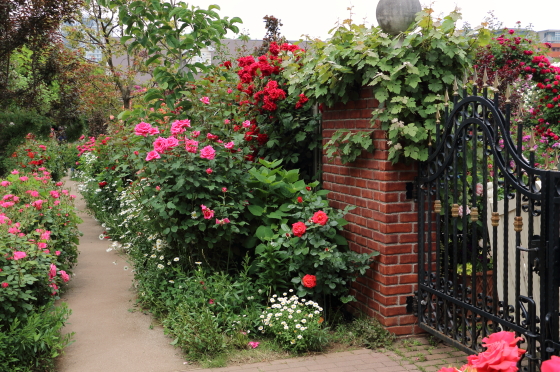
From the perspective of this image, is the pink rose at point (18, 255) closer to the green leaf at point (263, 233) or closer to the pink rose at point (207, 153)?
the pink rose at point (207, 153)

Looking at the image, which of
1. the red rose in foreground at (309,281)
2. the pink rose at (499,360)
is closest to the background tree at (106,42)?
the red rose in foreground at (309,281)

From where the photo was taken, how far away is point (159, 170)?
4801mm

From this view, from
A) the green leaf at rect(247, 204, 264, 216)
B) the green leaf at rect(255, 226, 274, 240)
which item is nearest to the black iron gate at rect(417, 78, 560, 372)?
the green leaf at rect(255, 226, 274, 240)

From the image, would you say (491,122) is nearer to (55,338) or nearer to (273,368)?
(273,368)

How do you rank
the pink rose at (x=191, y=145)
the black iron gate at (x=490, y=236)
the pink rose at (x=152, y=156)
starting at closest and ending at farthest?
the black iron gate at (x=490, y=236), the pink rose at (x=152, y=156), the pink rose at (x=191, y=145)

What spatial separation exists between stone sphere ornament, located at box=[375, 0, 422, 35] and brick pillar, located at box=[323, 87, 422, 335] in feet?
1.70

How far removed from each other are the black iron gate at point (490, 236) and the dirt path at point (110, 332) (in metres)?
1.93

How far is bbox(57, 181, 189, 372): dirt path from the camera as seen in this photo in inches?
146

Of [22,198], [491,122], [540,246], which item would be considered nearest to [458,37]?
[491,122]

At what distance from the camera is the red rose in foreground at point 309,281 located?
4.17 meters

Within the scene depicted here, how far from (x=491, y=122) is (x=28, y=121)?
323 inches

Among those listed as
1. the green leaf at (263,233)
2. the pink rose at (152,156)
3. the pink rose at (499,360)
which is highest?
the pink rose at (152,156)

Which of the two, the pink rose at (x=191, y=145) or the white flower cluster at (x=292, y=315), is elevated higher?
the pink rose at (x=191, y=145)

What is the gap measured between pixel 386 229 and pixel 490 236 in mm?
748
